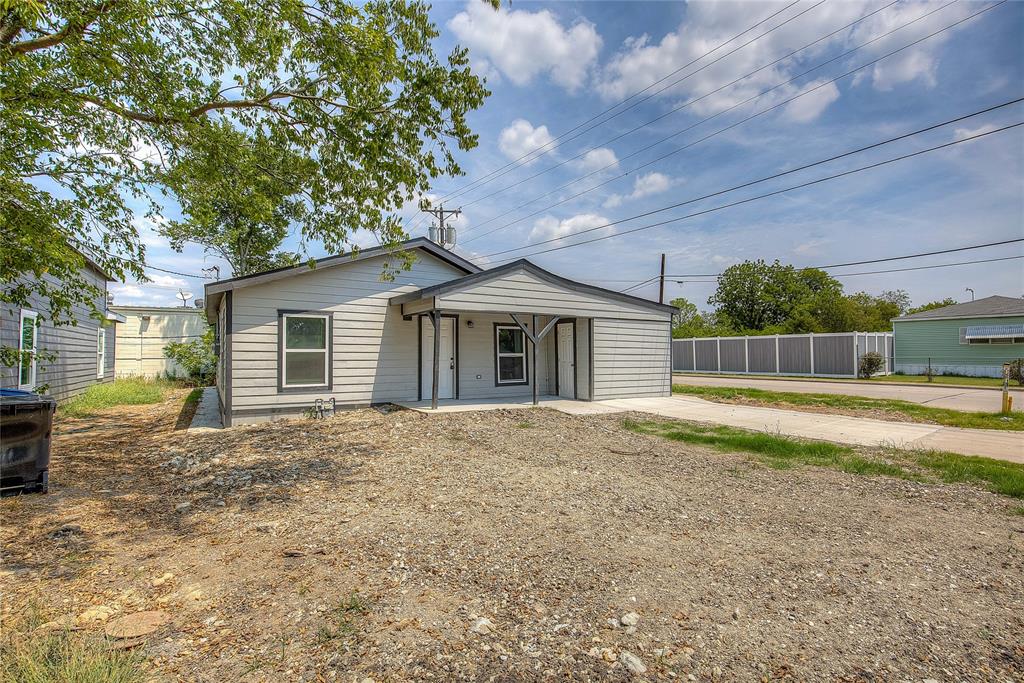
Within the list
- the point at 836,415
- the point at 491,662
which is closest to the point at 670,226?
the point at 836,415

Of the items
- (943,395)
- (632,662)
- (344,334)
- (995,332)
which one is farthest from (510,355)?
(995,332)

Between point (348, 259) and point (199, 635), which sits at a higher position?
point (348, 259)

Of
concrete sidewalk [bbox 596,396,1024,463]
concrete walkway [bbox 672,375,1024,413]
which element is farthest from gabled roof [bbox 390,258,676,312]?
concrete walkway [bbox 672,375,1024,413]

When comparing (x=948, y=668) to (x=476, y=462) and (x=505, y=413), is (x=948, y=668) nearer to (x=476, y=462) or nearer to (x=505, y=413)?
(x=476, y=462)

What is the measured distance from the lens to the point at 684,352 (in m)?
29.3

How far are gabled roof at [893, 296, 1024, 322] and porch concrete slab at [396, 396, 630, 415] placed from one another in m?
23.2

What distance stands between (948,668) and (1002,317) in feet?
95.1

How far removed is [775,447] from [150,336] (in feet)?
75.5

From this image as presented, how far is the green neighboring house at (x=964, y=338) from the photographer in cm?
2188

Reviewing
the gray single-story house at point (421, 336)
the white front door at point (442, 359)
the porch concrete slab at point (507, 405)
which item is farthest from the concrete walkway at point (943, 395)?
the white front door at point (442, 359)

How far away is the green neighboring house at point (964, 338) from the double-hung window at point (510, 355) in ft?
77.6

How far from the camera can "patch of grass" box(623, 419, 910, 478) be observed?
19.0 ft

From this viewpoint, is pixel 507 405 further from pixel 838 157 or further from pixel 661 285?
pixel 661 285

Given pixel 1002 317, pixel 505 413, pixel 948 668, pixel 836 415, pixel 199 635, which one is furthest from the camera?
pixel 1002 317
